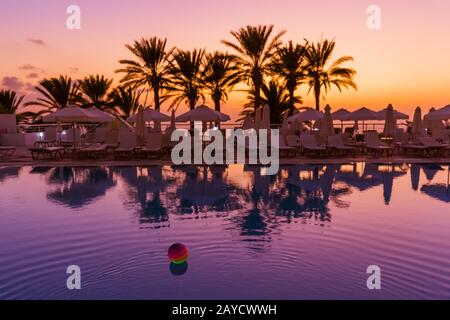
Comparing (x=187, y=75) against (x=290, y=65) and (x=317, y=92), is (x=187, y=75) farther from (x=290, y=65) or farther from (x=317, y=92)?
(x=317, y=92)

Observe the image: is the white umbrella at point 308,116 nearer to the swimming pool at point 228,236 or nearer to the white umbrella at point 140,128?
the white umbrella at point 140,128

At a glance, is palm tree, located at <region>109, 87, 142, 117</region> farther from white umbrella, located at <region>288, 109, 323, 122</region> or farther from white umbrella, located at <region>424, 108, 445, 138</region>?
white umbrella, located at <region>424, 108, 445, 138</region>

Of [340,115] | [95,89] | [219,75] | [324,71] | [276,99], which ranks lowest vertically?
[340,115]

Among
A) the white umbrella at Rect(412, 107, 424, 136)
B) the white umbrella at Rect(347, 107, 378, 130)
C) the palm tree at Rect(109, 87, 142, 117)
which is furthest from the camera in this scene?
the palm tree at Rect(109, 87, 142, 117)

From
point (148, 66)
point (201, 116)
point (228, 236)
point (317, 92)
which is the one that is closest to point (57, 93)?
point (148, 66)

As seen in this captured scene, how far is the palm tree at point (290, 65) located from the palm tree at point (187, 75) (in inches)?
257

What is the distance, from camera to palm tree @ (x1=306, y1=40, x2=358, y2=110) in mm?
32469

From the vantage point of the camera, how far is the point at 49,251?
6602mm

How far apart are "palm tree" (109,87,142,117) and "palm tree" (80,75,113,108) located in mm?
1020

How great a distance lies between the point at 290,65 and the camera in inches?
1223

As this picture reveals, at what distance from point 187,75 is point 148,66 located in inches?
118

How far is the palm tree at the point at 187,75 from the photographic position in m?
Result: 33.3

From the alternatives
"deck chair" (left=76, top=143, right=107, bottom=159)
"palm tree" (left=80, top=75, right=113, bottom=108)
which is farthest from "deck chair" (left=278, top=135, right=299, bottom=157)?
"palm tree" (left=80, top=75, right=113, bottom=108)

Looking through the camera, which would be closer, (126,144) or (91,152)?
(126,144)
